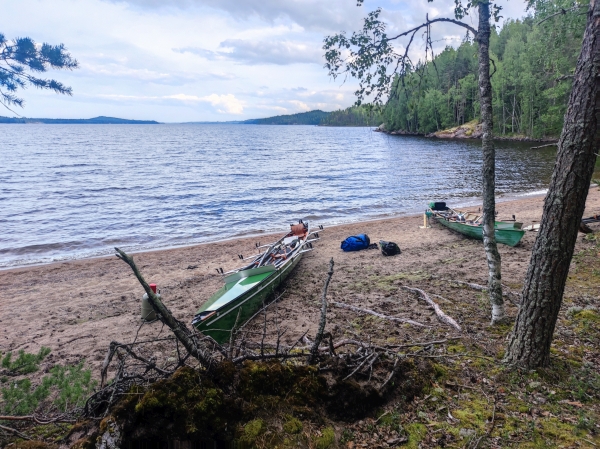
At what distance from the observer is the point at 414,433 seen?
345 centimetres

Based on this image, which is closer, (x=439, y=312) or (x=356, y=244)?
(x=439, y=312)

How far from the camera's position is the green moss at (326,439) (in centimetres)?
314

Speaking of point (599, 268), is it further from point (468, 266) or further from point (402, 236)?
point (402, 236)

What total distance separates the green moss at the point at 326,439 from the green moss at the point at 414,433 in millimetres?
678

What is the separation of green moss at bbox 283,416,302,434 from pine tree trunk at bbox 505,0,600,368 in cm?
287

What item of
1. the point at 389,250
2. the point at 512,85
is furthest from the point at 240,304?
the point at 512,85

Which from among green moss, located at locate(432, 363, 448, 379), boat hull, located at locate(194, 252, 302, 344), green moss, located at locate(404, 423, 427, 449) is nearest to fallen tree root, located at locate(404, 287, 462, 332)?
green moss, located at locate(432, 363, 448, 379)

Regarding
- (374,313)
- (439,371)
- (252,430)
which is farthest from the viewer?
(374,313)

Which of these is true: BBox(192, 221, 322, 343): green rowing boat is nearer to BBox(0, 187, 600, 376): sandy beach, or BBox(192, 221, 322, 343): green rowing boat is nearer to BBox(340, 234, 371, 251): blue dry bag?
BBox(0, 187, 600, 376): sandy beach

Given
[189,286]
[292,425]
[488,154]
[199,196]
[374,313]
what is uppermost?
[488,154]

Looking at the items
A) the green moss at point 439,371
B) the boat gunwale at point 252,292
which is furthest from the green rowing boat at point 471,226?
the green moss at point 439,371

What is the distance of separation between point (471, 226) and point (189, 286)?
10.5 metres

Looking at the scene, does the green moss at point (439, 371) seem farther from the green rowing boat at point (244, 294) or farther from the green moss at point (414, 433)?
the green rowing boat at point (244, 294)

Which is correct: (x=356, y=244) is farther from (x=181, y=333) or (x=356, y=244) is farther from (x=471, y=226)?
(x=181, y=333)
